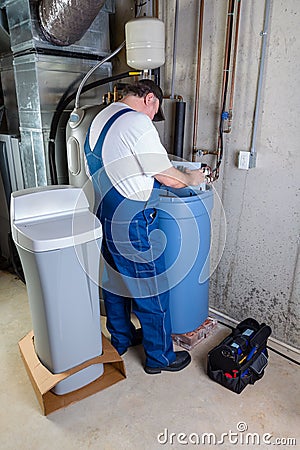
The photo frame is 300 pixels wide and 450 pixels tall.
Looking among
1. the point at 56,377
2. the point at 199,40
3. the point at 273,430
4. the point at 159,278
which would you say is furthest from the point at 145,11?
the point at 273,430

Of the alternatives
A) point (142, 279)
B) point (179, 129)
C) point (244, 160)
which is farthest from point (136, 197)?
point (179, 129)

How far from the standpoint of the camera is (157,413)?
181cm

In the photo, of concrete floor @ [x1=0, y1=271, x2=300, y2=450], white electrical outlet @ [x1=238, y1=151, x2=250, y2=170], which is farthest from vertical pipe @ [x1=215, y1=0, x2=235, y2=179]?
concrete floor @ [x1=0, y1=271, x2=300, y2=450]

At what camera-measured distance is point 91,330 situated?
1.87 metres

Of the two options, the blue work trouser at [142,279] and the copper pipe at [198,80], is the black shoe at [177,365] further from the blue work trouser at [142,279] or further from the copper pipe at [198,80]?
the copper pipe at [198,80]

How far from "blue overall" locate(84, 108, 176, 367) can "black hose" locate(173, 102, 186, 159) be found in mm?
706

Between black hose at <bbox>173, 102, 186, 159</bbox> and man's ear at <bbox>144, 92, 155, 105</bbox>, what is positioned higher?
man's ear at <bbox>144, 92, 155, 105</bbox>

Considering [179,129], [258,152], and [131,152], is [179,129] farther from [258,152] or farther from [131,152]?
[131,152]

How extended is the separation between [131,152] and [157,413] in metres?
1.31

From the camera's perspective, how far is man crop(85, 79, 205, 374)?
1.75 meters

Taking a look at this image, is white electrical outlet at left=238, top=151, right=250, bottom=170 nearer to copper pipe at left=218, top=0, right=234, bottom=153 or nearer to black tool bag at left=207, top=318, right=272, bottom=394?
copper pipe at left=218, top=0, right=234, bottom=153

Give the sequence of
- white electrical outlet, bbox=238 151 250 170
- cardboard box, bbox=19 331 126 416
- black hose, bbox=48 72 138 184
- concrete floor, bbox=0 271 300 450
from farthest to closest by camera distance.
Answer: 1. black hose, bbox=48 72 138 184
2. white electrical outlet, bbox=238 151 250 170
3. cardboard box, bbox=19 331 126 416
4. concrete floor, bbox=0 271 300 450

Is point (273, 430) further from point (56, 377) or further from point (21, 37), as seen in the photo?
point (21, 37)

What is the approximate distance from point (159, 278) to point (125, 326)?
477 mm
